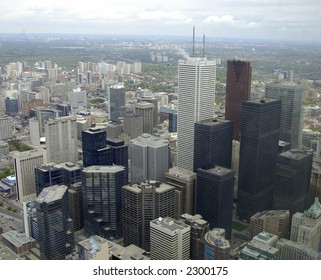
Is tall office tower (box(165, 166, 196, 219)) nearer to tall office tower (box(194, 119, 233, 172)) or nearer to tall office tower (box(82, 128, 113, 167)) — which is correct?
tall office tower (box(194, 119, 233, 172))

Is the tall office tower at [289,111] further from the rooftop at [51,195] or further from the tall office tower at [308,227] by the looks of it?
the rooftop at [51,195]

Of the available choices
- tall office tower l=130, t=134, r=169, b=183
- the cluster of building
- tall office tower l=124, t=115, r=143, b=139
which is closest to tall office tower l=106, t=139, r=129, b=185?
the cluster of building

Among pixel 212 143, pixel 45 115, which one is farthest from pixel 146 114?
pixel 212 143

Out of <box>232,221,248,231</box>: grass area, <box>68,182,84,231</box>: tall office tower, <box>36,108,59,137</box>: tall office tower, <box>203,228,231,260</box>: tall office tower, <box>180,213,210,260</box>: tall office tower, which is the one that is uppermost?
<box>36,108,59,137</box>: tall office tower

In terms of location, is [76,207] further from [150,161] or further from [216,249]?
[216,249]

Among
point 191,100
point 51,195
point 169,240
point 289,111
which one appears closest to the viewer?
point 169,240

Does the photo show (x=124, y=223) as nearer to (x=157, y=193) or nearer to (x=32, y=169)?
(x=157, y=193)
